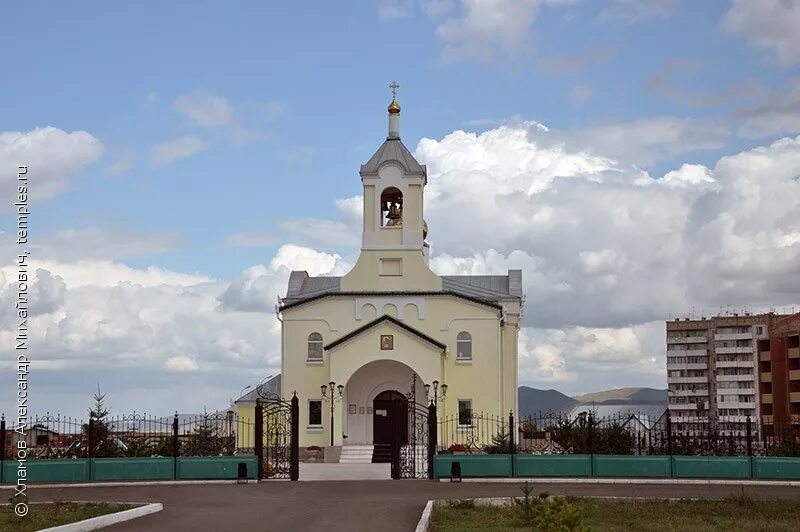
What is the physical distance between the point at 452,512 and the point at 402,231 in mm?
22926

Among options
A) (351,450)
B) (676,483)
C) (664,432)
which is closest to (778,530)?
(676,483)

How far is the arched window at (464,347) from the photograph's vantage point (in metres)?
39.8

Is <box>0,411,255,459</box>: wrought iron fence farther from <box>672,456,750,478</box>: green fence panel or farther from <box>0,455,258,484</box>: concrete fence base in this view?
<box>672,456,750,478</box>: green fence panel

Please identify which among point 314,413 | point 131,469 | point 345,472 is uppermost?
point 314,413

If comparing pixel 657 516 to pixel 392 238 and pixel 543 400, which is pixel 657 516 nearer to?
pixel 392 238

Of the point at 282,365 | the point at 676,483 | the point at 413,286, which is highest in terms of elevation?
the point at 413,286

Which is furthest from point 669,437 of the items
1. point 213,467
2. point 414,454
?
point 213,467

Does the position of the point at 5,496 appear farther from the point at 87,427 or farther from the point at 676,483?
the point at 676,483

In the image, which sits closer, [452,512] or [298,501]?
[452,512]

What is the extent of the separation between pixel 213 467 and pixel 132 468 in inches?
72.4

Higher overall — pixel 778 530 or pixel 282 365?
pixel 282 365

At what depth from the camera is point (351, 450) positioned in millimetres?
37281

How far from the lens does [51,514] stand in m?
17.0

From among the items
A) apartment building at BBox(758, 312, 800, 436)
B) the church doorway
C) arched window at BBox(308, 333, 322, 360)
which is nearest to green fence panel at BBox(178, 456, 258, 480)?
the church doorway
